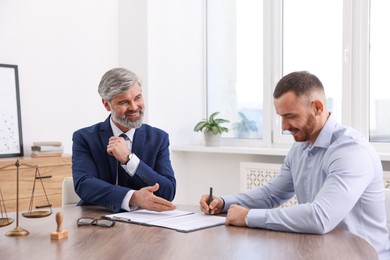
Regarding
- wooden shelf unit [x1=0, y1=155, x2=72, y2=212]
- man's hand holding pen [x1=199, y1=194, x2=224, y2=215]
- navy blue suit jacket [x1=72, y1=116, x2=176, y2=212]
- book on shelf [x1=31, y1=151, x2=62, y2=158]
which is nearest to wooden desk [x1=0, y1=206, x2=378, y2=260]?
man's hand holding pen [x1=199, y1=194, x2=224, y2=215]

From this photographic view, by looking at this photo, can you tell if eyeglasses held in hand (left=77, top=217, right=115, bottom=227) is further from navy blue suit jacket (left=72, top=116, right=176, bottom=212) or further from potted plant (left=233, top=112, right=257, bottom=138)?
potted plant (left=233, top=112, right=257, bottom=138)

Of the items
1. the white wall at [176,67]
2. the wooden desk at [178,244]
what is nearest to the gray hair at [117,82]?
the wooden desk at [178,244]

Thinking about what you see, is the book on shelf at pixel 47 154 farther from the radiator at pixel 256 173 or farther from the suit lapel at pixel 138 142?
the radiator at pixel 256 173

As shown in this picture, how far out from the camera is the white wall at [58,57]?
4164mm

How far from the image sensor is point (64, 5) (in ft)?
14.7

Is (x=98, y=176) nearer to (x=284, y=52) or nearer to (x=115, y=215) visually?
(x=115, y=215)

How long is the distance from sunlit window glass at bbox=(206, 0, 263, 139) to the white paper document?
2638 mm

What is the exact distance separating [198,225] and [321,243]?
1.61ft

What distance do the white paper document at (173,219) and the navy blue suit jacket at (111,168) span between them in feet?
0.50

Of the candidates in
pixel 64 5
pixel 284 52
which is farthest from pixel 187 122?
pixel 64 5

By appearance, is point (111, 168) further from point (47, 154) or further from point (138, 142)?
point (47, 154)

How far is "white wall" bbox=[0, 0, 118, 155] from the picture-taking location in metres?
4.16

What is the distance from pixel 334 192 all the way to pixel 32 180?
2489mm

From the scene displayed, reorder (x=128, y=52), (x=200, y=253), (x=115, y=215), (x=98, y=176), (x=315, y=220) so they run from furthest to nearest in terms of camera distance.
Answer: (x=128, y=52) < (x=98, y=176) < (x=115, y=215) < (x=315, y=220) < (x=200, y=253)
